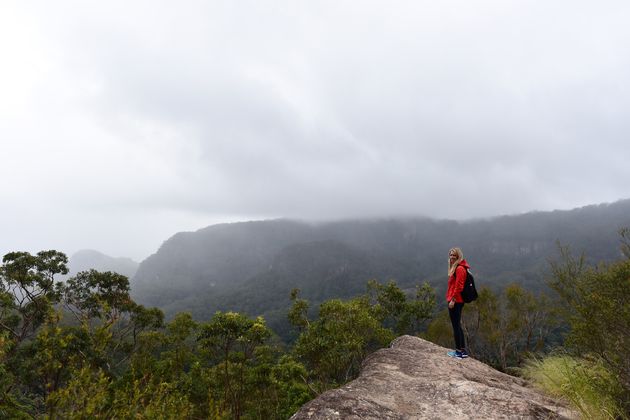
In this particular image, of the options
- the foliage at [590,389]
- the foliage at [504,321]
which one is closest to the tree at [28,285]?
the foliage at [590,389]

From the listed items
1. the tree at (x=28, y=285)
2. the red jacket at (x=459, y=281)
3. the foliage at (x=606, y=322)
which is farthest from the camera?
the tree at (x=28, y=285)

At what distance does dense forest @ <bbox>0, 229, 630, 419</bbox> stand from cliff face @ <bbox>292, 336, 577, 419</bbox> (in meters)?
0.68

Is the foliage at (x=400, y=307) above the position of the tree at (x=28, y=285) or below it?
below

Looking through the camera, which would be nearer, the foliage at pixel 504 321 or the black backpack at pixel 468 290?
the black backpack at pixel 468 290

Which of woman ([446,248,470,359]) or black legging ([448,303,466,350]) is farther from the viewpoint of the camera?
black legging ([448,303,466,350])

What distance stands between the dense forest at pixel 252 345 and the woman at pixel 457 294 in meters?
1.68

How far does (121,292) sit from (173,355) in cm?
814

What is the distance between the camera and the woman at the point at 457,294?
27.8ft

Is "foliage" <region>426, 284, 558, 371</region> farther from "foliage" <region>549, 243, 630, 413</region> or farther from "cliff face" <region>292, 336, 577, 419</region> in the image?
"foliage" <region>549, 243, 630, 413</region>

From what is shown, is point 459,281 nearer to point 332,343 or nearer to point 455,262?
point 455,262

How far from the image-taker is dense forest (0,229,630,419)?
438 cm

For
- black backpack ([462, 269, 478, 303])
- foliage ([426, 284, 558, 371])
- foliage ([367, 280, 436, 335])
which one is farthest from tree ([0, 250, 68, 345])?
foliage ([426, 284, 558, 371])

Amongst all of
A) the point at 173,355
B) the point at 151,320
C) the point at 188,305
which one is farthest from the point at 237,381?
the point at 188,305

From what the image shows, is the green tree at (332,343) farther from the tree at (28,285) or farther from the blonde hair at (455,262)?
the tree at (28,285)
